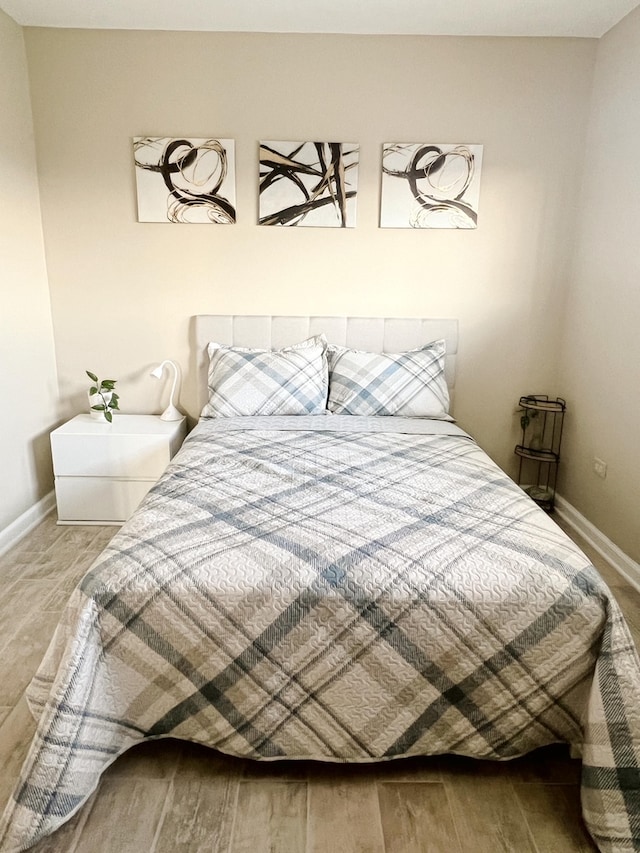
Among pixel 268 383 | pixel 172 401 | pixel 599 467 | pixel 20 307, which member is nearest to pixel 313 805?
pixel 268 383

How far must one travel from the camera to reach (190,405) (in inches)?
129

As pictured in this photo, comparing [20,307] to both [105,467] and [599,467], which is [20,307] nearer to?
[105,467]

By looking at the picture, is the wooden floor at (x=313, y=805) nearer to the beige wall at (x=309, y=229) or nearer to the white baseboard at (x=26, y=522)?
the white baseboard at (x=26, y=522)

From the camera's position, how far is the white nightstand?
111 inches

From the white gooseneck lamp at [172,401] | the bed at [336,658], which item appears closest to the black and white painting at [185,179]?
the white gooseneck lamp at [172,401]

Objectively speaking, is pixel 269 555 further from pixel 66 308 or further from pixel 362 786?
pixel 66 308

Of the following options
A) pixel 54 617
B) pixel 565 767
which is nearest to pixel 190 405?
pixel 54 617

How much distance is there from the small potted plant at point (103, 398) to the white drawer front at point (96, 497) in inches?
14.2

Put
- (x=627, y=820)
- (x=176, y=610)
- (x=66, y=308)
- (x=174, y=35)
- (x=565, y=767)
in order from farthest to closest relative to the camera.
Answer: (x=66, y=308), (x=174, y=35), (x=565, y=767), (x=176, y=610), (x=627, y=820)

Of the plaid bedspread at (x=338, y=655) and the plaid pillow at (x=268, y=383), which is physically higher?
the plaid pillow at (x=268, y=383)

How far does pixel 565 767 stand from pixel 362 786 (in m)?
0.57

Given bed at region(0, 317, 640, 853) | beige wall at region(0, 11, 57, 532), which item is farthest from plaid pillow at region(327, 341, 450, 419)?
beige wall at region(0, 11, 57, 532)

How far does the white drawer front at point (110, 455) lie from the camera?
2818 millimetres

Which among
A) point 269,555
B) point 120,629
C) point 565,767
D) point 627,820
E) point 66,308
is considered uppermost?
point 66,308
